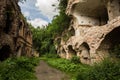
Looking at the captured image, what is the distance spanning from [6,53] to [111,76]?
12.5 m

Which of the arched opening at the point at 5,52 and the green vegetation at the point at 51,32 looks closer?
the arched opening at the point at 5,52

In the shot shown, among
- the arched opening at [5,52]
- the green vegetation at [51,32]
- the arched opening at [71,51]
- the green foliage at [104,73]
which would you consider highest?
the green vegetation at [51,32]

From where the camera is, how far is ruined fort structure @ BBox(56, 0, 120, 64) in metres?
17.7

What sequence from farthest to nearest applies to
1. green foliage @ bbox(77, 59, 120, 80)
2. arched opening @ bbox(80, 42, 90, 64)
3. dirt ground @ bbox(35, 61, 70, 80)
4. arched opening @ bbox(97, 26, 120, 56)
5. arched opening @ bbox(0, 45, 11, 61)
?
arched opening @ bbox(80, 42, 90, 64) → arched opening @ bbox(0, 45, 11, 61) → arched opening @ bbox(97, 26, 120, 56) → dirt ground @ bbox(35, 61, 70, 80) → green foliage @ bbox(77, 59, 120, 80)

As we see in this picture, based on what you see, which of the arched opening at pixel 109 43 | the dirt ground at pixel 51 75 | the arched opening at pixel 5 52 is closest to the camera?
the dirt ground at pixel 51 75

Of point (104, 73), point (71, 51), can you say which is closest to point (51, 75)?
point (104, 73)

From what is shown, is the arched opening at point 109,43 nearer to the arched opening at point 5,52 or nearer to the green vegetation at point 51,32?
the arched opening at point 5,52

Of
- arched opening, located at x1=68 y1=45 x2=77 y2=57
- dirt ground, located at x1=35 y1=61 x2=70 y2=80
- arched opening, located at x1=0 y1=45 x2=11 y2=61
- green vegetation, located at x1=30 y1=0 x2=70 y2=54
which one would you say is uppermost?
green vegetation, located at x1=30 y1=0 x2=70 y2=54

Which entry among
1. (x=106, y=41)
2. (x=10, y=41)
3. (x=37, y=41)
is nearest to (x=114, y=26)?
(x=106, y=41)

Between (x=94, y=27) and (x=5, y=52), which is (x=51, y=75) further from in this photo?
(x=94, y=27)

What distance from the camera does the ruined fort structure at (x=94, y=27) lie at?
1769 cm

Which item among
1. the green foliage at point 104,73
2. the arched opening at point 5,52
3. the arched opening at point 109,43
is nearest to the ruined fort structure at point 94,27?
the arched opening at point 109,43

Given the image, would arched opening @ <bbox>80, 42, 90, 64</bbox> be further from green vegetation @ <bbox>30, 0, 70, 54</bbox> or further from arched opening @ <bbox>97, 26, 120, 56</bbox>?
green vegetation @ <bbox>30, 0, 70, 54</bbox>

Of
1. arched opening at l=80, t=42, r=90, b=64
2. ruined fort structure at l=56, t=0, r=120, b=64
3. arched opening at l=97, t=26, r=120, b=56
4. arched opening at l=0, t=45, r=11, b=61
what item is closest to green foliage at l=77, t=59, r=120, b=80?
ruined fort structure at l=56, t=0, r=120, b=64
